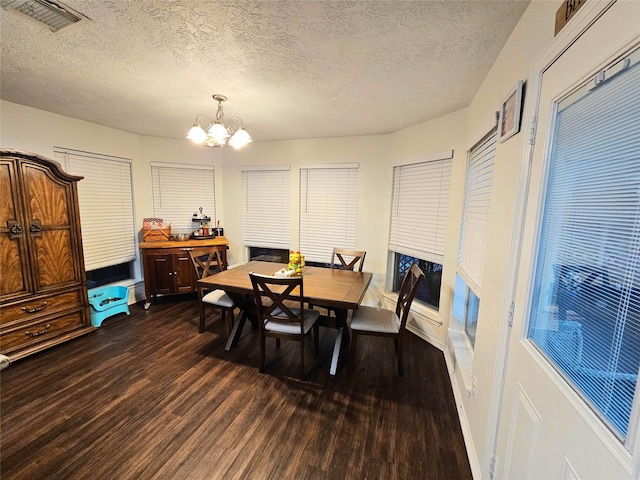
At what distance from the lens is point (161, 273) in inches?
151

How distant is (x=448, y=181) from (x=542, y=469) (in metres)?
2.40

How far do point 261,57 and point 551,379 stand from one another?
88.3 inches

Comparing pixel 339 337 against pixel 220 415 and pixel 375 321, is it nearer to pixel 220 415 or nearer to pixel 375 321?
pixel 375 321

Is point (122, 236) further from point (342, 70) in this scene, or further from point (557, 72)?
point (557, 72)

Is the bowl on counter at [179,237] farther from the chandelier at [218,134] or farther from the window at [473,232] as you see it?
the window at [473,232]

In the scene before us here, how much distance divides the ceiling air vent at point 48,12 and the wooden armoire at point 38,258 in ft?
5.20

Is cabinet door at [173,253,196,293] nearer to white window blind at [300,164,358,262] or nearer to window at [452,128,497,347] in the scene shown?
white window blind at [300,164,358,262]

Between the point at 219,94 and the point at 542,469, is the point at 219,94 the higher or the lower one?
the higher one

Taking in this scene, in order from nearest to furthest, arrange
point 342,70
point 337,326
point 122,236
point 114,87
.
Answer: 1. point 342,70
2. point 114,87
3. point 337,326
4. point 122,236

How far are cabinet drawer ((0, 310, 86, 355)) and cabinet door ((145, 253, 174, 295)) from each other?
917 mm

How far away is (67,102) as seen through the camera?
2.67 meters

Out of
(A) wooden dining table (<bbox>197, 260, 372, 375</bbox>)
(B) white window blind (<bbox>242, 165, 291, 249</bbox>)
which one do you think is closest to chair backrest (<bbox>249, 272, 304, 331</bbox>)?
(A) wooden dining table (<bbox>197, 260, 372, 375</bbox>)

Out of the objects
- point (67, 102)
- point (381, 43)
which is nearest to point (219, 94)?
point (381, 43)

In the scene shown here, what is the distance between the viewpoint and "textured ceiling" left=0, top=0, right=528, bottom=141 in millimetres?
1336
